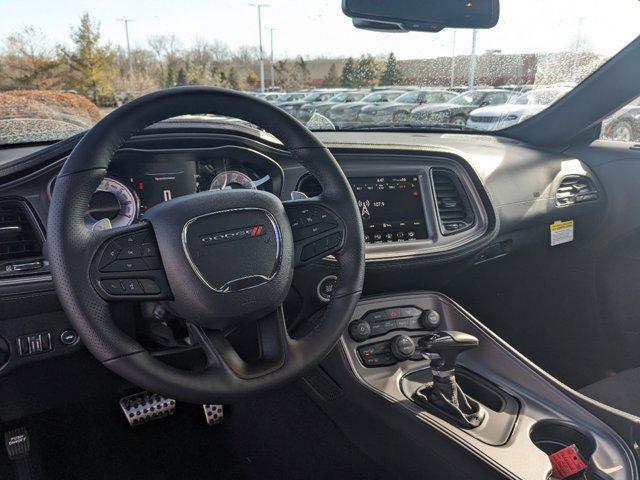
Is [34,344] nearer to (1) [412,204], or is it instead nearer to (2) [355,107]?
(1) [412,204]

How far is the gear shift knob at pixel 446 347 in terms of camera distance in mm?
1858

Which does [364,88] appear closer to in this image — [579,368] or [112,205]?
[112,205]

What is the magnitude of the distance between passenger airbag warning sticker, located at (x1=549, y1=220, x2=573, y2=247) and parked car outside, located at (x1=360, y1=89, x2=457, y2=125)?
803 mm

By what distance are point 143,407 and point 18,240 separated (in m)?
1.00

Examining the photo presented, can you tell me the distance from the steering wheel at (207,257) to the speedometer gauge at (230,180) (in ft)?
1.52

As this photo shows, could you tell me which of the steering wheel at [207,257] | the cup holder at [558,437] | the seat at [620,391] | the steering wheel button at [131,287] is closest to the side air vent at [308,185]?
the steering wheel at [207,257]

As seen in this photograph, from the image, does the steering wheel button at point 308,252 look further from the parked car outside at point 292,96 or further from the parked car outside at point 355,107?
the parked car outside at point 355,107

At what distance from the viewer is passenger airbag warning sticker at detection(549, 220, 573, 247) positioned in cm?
268

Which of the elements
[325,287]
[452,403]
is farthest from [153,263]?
[452,403]

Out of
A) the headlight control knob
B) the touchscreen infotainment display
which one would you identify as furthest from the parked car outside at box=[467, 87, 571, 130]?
the headlight control knob

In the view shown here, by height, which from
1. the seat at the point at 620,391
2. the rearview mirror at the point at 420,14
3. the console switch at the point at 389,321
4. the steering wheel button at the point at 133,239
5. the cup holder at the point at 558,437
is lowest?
the seat at the point at 620,391

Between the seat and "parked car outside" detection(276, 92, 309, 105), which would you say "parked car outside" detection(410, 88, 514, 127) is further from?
the seat

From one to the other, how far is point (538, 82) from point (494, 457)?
1665mm

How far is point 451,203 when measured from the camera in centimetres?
232
